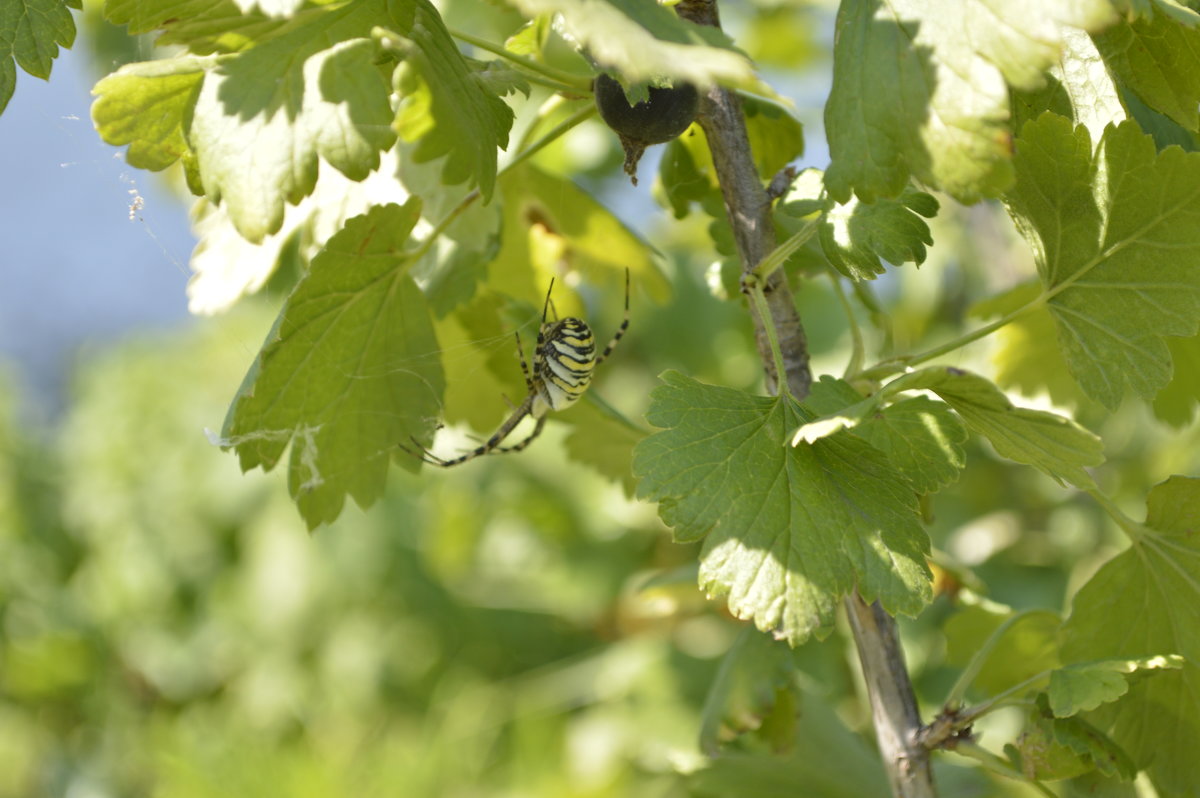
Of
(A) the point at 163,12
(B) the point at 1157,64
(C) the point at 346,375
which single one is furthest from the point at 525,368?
(B) the point at 1157,64

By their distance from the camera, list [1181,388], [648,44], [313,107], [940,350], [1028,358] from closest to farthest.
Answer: [648,44], [313,107], [940,350], [1181,388], [1028,358]

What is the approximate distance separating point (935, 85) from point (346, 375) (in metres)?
0.45

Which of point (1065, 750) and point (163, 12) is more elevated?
point (163, 12)

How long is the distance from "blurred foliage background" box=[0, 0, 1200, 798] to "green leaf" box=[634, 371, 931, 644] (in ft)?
1.74

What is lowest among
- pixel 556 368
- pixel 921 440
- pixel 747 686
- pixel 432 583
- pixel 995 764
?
pixel 432 583

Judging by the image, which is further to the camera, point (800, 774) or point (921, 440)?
point (800, 774)

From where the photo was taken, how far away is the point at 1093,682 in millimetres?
625

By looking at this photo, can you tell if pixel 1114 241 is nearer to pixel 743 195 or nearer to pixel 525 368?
pixel 743 195

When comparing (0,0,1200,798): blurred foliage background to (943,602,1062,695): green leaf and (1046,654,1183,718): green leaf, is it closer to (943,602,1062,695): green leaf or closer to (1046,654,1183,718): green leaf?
(943,602,1062,695): green leaf

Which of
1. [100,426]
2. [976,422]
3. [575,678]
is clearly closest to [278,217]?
[976,422]

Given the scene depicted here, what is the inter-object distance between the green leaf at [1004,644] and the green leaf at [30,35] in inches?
30.8

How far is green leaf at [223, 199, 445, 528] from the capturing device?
0.74m

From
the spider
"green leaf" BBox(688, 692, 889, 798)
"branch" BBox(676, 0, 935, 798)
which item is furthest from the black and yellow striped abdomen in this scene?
"green leaf" BBox(688, 692, 889, 798)

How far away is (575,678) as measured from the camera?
1.83 meters
